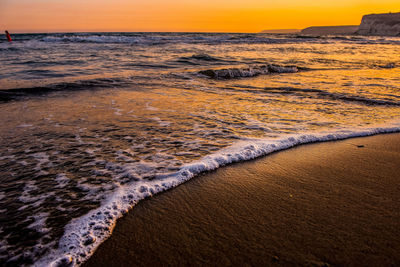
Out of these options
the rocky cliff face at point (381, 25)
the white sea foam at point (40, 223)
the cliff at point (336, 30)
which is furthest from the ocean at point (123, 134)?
the cliff at point (336, 30)

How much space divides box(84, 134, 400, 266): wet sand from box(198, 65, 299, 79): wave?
6.84 meters

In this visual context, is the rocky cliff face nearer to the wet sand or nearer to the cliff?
the cliff

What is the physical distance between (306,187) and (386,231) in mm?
712

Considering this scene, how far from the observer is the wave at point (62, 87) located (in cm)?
611

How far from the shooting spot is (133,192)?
233cm

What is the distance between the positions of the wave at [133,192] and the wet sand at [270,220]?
0.09 meters

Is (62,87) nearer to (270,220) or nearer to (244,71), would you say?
(244,71)

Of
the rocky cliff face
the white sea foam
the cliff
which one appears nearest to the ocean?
the white sea foam

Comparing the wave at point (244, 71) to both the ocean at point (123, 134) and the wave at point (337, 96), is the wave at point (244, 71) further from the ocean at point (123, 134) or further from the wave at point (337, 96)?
the wave at point (337, 96)

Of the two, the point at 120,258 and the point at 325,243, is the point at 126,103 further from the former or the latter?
the point at 325,243

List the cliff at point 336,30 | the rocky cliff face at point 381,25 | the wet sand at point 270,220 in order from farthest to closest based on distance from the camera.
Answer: the cliff at point 336,30
the rocky cliff face at point 381,25
the wet sand at point 270,220

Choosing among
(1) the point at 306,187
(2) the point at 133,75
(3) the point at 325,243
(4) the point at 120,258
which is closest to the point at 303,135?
(1) the point at 306,187

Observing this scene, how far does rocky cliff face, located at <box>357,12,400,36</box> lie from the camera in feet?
260

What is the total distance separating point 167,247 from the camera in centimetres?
169
